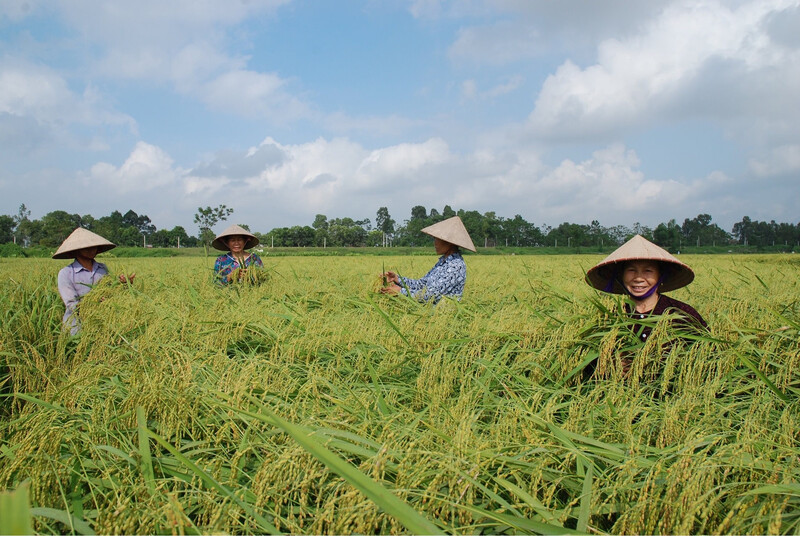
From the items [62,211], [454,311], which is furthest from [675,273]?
[62,211]

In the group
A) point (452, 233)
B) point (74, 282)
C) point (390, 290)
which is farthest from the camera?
point (452, 233)

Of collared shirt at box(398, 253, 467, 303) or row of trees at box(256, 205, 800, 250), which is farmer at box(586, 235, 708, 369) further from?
row of trees at box(256, 205, 800, 250)

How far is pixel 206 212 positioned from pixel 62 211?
52.3m

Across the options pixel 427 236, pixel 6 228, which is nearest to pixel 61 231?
pixel 6 228

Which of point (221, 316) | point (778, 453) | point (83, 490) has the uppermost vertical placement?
point (221, 316)

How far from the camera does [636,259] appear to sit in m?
2.72

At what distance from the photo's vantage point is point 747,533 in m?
1.18

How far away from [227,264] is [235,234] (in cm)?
38

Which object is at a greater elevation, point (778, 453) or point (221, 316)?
point (221, 316)

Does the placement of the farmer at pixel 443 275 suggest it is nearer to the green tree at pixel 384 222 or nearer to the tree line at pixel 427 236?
the tree line at pixel 427 236

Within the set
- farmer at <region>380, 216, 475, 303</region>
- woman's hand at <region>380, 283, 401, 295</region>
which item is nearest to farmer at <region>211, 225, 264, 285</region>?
woman's hand at <region>380, 283, 401, 295</region>

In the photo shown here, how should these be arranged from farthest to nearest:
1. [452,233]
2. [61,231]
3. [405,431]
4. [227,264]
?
[61,231] → [227,264] → [452,233] → [405,431]

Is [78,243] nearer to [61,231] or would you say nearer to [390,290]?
[390,290]

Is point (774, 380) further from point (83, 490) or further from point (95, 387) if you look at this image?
point (95, 387)
